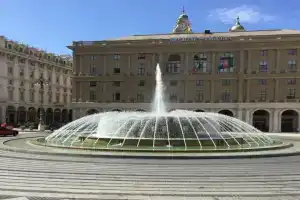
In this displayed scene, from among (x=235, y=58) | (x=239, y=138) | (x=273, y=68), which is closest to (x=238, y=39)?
(x=235, y=58)

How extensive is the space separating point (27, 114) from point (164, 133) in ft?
208

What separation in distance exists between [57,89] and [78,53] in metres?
23.2

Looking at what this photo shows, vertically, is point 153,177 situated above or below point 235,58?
below

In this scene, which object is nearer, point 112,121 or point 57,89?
point 112,121

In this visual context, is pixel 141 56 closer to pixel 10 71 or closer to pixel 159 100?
pixel 10 71

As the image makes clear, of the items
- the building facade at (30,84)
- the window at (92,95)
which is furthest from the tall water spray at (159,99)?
the building facade at (30,84)

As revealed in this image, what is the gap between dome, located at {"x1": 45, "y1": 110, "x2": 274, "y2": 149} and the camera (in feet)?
67.9

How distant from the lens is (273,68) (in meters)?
62.4

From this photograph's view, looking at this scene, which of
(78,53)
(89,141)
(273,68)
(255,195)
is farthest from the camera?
(78,53)

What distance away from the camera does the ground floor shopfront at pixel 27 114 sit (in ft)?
232

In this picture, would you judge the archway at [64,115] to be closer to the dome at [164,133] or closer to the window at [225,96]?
the window at [225,96]

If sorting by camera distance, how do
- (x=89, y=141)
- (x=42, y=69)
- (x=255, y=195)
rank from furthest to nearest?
1. (x=42, y=69)
2. (x=89, y=141)
3. (x=255, y=195)

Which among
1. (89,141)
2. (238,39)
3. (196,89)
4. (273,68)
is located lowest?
(89,141)

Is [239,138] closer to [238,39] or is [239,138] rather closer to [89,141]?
[89,141]
